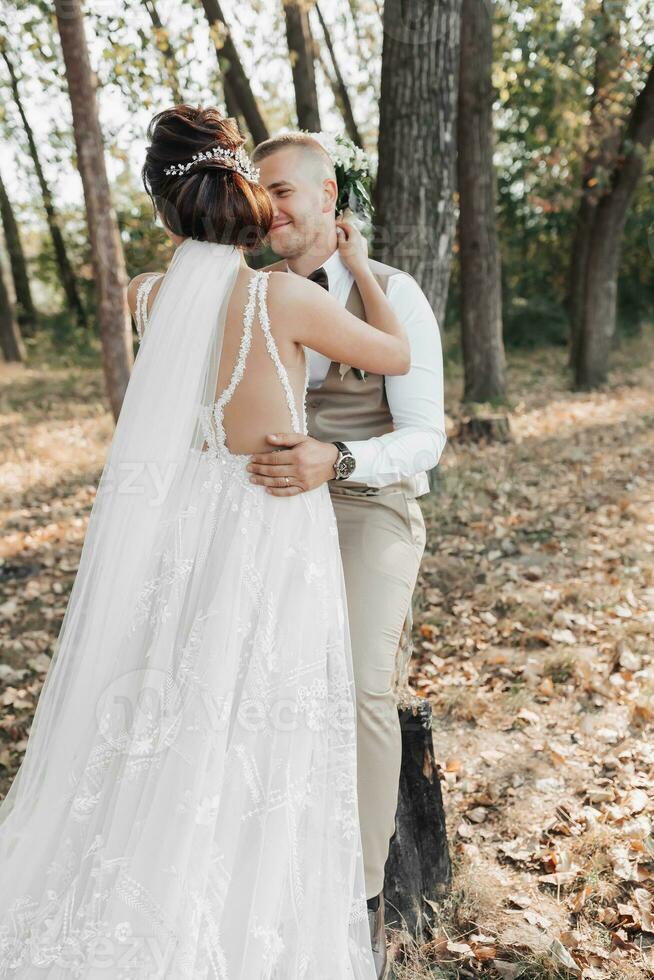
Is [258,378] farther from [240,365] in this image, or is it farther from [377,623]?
[377,623]

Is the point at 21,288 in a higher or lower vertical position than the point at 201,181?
lower

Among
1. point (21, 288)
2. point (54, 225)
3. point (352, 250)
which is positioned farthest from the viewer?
point (21, 288)

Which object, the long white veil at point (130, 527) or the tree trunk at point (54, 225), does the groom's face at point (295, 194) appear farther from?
the tree trunk at point (54, 225)

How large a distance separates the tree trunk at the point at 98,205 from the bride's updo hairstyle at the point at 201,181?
425cm

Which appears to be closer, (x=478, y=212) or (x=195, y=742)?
(x=195, y=742)

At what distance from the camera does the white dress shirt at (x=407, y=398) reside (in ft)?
9.45

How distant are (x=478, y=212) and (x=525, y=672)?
7.24 meters

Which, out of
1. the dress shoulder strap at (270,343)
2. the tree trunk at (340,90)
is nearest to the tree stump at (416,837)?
the dress shoulder strap at (270,343)

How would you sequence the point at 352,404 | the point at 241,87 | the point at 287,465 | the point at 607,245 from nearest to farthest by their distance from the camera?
the point at 287,465 → the point at 352,404 → the point at 241,87 → the point at 607,245

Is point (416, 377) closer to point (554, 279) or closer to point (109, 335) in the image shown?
point (109, 335)

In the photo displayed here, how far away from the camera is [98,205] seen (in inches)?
258

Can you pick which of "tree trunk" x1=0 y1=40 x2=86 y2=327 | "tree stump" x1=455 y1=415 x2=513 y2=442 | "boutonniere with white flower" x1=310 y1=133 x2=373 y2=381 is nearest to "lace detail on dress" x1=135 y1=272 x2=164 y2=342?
"boutonniere with white flower" x1=310 y1=133 x2=373 y2=381

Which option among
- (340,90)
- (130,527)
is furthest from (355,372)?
(340,90)

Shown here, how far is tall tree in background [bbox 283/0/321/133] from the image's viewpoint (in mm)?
8891
